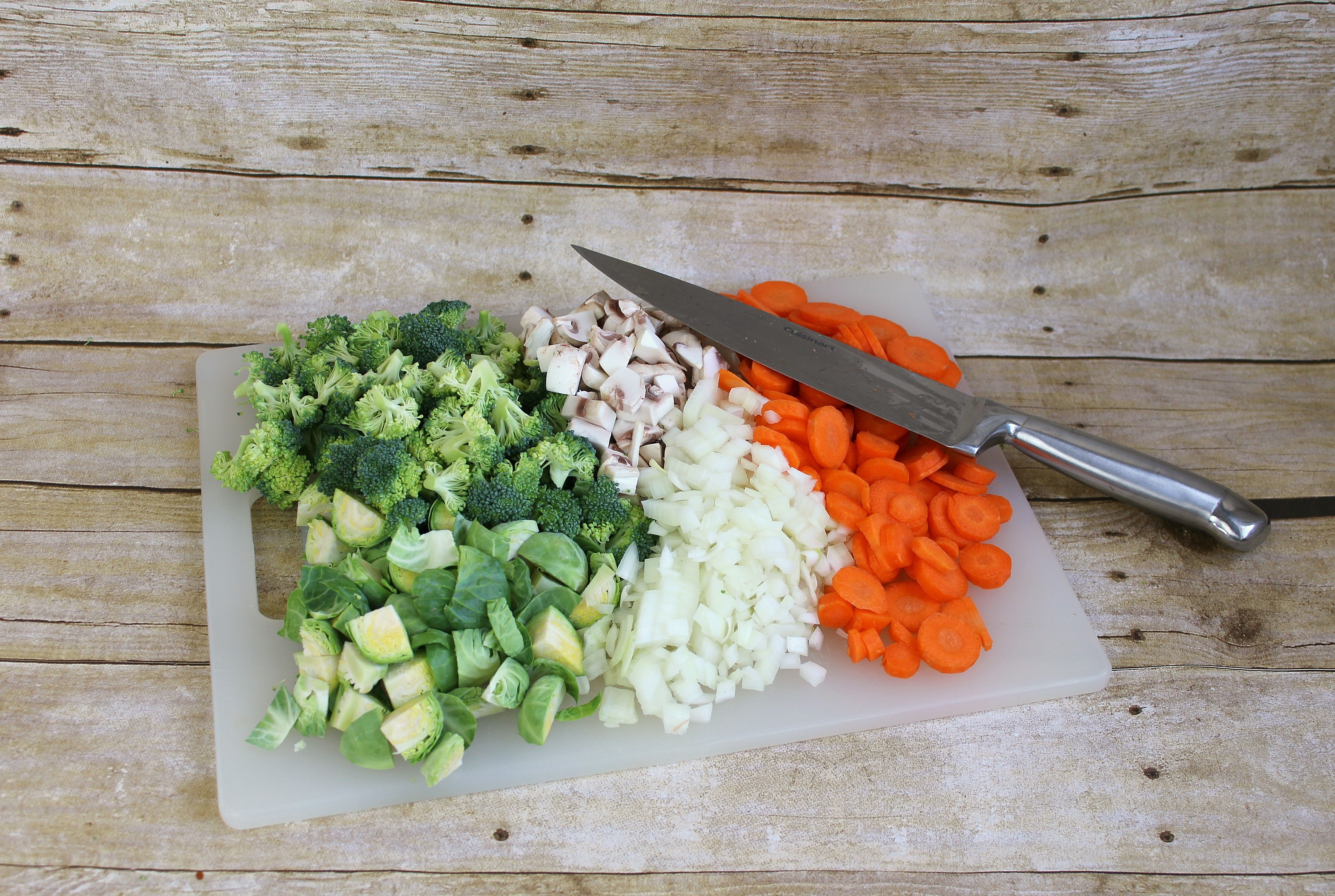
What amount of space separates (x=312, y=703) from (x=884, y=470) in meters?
1.30

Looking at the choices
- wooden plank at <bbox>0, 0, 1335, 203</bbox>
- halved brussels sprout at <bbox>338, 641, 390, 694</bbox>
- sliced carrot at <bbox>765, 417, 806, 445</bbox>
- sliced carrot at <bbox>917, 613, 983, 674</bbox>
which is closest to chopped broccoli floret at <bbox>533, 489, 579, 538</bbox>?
halved brussels sprout at <bbox>338, 641, 390, 694</bbox>

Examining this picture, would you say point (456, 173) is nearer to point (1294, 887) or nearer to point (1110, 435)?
point (1110, 435)

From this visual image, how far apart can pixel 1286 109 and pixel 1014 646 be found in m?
2.10

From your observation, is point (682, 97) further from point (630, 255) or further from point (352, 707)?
point (352, 707)

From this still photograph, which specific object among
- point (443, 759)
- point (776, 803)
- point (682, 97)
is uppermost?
point (682, 97)

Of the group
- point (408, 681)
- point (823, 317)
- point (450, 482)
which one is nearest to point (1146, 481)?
point (823, 317)

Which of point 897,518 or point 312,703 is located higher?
point 897,518

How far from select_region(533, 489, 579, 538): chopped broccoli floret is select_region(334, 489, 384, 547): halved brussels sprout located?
320 mm

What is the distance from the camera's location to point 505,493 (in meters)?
1.90

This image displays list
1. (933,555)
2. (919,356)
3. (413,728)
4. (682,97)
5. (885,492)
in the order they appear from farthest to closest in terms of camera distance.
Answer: (682,97)
(919,356)
(885,492)
(933,555)
(413,728)

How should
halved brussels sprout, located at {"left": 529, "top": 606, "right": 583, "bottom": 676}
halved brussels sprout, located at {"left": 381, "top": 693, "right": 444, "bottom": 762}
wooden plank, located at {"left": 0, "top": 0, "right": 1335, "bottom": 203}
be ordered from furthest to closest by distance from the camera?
wooden plank, located at {"left": 0, "top": 0, "right": 1335, "bottom": 203} → halved brussels sprout, located at {"left": 529, "top": 606, "right": 583, "bottom": 676} → halved brussels sprout, located at {"left": 381, "top": 693, "right": 444, "bottom": 762}

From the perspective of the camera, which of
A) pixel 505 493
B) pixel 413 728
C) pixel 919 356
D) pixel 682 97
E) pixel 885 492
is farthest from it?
pixel 682 97

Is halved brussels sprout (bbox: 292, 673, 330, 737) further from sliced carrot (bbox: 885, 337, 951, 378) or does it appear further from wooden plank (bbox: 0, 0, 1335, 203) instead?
wooden plank (bbox: 0, 0, 1335, 203)

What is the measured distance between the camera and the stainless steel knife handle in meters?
2.15
